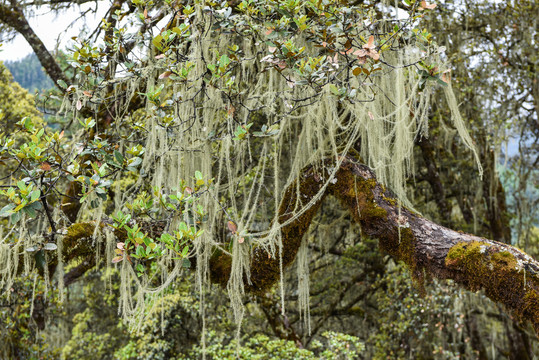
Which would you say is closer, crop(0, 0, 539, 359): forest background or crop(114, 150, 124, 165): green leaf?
crop(114, 150, 124, 165): green leaf

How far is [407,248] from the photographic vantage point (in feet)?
8.03

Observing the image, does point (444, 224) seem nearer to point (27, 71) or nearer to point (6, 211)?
point (6, 211)

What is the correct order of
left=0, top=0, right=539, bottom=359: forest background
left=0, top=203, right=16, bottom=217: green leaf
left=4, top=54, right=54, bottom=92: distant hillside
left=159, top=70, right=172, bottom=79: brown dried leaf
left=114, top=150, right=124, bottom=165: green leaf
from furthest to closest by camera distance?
left=4, top=54, right=54, bottom=92: distant hillside
left=0, top=0, right=539, bottom=359: forest background
left=159, top=70, right=172, bottom=79: brown dried leaf
left=114, top=150, right=124, bottom=165: green leaf
left=0, top=203, right=16, bottom=217: green leaf

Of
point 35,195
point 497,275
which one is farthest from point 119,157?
point 497,275

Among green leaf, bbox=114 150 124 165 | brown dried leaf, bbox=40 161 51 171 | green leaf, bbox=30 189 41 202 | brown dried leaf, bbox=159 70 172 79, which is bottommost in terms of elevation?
green leaf, bbox=30 189 41 202

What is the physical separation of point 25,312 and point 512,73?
5790mm

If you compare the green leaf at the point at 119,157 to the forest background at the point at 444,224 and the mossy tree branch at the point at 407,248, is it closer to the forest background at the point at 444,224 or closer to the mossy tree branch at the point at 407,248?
the mossy tree branch at the point at 407,248

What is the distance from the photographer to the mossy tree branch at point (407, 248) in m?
2.05

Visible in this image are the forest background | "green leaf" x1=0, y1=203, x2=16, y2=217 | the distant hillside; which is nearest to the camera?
"green leaf" x1=0, y1=203, x2=16, y2=217

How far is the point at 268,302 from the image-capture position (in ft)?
16.3

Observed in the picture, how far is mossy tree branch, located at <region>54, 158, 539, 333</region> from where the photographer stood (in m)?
2.05

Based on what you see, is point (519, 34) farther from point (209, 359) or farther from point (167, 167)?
point (209, 359)

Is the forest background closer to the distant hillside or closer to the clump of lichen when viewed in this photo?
Result: the clump of lichen

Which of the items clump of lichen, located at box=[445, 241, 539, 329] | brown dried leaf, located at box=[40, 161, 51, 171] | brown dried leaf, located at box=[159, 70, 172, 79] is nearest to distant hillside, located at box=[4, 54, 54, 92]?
brown dried leaf, located at box=[159, 70, 172, 79]
